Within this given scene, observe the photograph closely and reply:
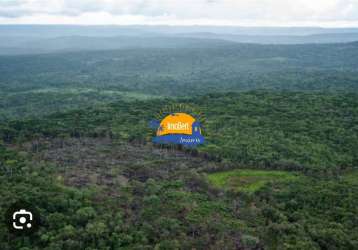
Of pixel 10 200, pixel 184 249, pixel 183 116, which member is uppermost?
pixel 183 116

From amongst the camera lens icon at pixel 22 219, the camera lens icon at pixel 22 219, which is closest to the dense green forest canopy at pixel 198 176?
the camera lens icon at pixel 22 219

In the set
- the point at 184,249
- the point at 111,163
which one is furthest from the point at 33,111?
the point at 184,249

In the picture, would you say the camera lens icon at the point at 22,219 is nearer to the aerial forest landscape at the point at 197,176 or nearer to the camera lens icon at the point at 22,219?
the camera lens icon at the point at 22,219

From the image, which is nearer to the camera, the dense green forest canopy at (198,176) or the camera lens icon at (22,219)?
the camera lens icon at (22,219)

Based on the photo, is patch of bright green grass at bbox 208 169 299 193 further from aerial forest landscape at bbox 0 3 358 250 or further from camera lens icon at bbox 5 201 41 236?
camera lens icon at bbox 5 201 41 236

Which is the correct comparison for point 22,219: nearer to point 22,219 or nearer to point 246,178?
point 22,219

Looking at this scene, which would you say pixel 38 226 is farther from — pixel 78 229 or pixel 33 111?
pixel 33 111

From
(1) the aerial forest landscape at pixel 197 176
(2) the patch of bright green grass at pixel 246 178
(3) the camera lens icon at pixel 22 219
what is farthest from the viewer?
(2) the patch of bright green grass at pixel 246 178
